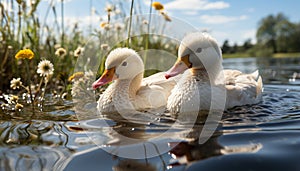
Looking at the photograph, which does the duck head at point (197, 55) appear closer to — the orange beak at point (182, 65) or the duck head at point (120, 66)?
the orange beak at point (182, 65)

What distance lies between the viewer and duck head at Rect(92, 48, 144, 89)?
165 inches

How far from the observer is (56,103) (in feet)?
15.4

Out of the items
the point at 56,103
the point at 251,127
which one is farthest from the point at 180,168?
the point at 56,103

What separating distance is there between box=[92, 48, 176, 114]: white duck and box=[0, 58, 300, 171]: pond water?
462 millimetres

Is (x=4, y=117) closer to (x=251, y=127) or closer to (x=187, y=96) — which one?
(x=187, y=96)

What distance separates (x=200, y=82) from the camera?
408 cm

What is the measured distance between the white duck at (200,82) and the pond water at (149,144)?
13.5 inches

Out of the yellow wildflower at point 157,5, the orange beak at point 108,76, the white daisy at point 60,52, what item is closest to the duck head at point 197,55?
the orange beak at point 108,76

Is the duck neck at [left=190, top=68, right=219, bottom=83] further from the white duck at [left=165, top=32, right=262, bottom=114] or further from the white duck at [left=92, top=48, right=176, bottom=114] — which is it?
the white duck at [left=92, top=48, right=176, bottom=114]

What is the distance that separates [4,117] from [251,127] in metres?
2.66

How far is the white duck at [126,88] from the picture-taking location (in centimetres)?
408

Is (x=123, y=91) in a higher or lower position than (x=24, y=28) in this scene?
lower

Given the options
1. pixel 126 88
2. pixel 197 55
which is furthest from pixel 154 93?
pixel 197 55

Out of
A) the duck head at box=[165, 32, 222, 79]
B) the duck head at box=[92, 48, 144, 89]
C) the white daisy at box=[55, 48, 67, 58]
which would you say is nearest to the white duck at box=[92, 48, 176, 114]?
the duck head at box=[92, 48, 144, 89]
